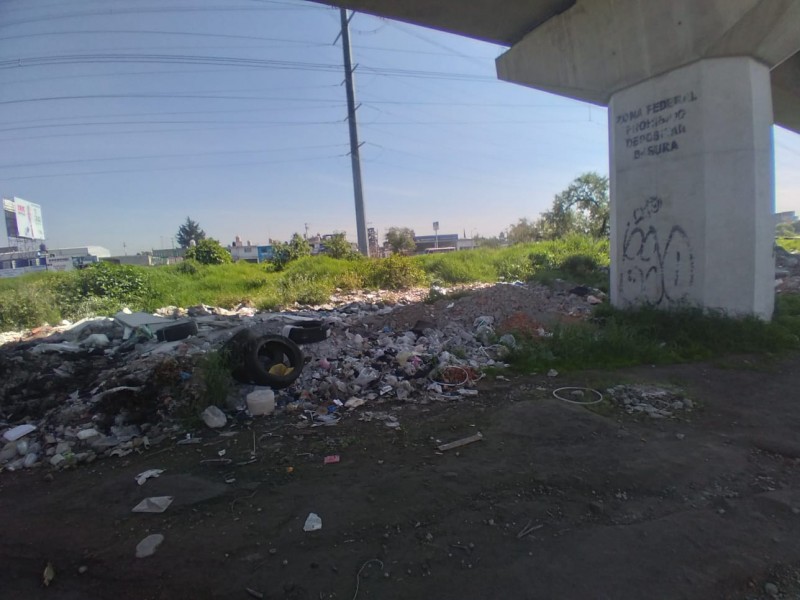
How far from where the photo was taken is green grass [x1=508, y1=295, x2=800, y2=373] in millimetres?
6211

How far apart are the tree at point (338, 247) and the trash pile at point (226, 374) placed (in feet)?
45.2

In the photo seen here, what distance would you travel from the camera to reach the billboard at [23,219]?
155 ft

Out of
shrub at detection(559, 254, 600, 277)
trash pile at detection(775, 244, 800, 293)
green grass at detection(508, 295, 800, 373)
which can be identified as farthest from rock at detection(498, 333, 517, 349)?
trash pile at detection(775, 244, 800, 293)

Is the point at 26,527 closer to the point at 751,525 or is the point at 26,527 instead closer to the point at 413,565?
the point at 413,565

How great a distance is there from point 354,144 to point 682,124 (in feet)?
64.0

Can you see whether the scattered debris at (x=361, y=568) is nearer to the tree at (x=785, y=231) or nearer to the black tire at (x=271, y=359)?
the black tire at (x=271, y=359)

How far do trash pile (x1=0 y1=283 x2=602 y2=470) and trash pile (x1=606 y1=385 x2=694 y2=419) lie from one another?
158 cm

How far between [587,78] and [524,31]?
2.04 m

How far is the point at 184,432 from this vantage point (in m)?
4.42

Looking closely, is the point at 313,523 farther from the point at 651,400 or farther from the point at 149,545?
the point at 651,400

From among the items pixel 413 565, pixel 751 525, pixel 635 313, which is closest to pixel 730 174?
pixel 635 313

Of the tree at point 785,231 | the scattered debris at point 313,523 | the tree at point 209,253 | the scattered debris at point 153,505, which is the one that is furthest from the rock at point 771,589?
the tree at point 785,231

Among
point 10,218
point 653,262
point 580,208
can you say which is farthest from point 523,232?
point 10,218

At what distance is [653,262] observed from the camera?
25.0 ft
